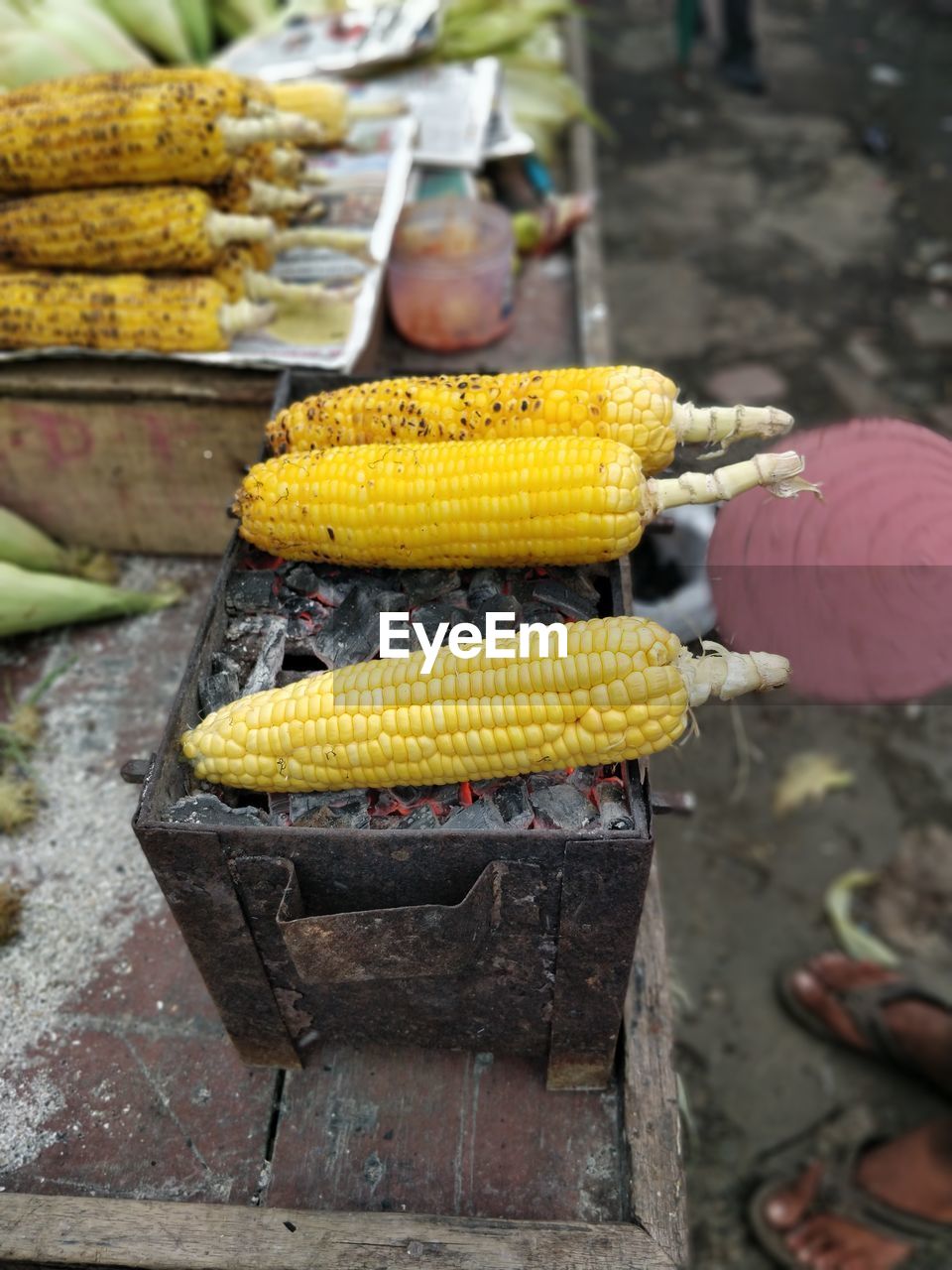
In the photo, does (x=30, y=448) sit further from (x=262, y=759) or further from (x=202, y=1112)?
(x=202, y=1112)

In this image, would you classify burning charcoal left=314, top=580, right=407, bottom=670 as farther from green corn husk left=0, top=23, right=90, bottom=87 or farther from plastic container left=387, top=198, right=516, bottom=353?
green corn husk left=0, top=23, right=90, bottom=87

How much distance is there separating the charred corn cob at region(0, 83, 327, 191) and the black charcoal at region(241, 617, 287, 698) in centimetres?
134

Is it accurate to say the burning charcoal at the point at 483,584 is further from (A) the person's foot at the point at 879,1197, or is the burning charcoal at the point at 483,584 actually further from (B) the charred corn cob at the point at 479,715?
(A) the person's foot at the point at 879,1197

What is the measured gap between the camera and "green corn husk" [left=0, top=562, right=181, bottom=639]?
2.28 m

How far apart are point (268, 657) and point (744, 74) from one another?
7253 millimetres

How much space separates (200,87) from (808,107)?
6056 millimetres

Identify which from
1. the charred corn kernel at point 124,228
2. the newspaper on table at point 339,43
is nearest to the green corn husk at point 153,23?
the newspaper on table at point 339,43

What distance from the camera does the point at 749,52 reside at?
6.83m

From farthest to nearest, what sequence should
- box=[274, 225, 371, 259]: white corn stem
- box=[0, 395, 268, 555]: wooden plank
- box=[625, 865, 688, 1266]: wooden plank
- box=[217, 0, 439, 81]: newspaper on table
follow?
box=[217, 0, 439, 81]: newspaper on table → box=[274, 225, 371, 259]: white corn stem → box=[0, 395, 268, 555]: wooden plank → box=[625, 865, 688, 1266]: wooden plank

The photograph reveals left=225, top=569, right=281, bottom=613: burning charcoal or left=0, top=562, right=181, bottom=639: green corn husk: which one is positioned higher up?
left=225, top=569, right=281, bottom=613: burning charcoal

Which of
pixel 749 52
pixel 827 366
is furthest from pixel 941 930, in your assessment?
pixel 749 52

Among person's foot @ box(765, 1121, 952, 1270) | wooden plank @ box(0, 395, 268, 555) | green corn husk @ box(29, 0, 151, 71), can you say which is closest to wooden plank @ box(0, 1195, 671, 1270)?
person's foot @ box(765, 1121, 952, 1270)

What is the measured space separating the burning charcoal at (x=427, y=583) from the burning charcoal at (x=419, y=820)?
16.5 inches

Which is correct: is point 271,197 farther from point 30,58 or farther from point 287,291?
point 30,58
